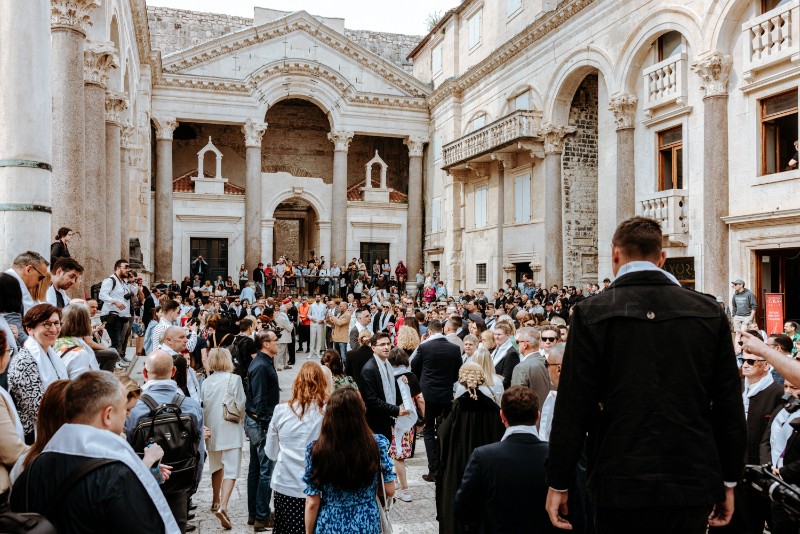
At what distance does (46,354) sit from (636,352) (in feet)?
12.0

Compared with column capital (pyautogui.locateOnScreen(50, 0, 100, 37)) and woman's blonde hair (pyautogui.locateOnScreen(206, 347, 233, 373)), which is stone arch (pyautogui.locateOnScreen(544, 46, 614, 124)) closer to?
column capital (pyautogui.locateOnScreen(50, 0, 100, 37))

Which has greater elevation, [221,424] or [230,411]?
[230,411]

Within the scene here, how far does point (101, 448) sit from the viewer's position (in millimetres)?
2551

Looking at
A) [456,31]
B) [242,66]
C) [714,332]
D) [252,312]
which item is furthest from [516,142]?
[714,332]

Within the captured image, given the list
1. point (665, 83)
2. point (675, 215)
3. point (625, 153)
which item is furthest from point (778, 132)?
point (625, 153)

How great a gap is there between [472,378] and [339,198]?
89.1 feet

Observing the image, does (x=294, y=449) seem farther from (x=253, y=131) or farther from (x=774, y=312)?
(x=253, y=131)

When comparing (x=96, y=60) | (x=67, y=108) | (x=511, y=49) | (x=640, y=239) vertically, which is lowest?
(x=640, y=239)

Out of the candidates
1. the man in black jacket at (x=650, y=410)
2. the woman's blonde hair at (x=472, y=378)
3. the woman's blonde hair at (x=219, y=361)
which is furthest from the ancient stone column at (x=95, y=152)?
the man in black jacket at (x=650, y=410)

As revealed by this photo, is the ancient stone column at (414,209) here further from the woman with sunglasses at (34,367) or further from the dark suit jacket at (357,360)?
the woman with sunglasses at (34,367)

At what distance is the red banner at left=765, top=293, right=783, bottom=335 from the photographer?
13820mm

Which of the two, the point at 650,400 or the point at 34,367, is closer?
the point at 650,400

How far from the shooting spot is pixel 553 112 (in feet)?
74.0

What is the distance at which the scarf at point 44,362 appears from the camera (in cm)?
418
